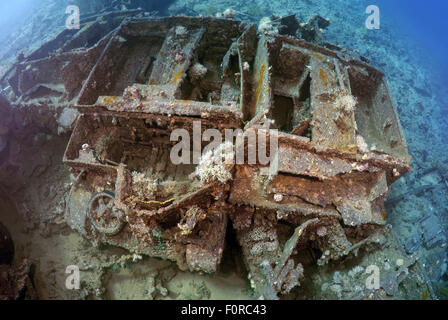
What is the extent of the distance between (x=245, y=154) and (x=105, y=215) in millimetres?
2898

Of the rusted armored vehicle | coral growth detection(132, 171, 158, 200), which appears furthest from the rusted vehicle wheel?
coral growth detection(132, 171, 158, 200)

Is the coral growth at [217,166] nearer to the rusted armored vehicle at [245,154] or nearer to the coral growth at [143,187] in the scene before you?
the rusted armored vehicle at [245,154]

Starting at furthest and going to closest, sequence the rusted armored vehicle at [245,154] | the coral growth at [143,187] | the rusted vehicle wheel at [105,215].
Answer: the rusted vehicle wheel at [105,215] → the rusted armored vehicle at [245,154] → the coral growth at [143,187]

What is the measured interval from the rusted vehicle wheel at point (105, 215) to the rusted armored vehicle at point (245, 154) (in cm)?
2

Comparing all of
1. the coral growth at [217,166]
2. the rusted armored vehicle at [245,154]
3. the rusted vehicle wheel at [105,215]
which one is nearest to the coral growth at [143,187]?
the rusted armored vehicle at [245,154]

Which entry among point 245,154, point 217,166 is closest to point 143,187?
point 217,166

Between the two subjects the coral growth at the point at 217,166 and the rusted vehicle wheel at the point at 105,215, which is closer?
the coral growth at the point at 217,166

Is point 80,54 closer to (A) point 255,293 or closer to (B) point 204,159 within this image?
(B) point 204,159

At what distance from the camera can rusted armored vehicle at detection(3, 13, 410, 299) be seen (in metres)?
4.05

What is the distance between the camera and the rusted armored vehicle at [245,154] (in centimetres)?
405

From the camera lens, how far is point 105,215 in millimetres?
4551

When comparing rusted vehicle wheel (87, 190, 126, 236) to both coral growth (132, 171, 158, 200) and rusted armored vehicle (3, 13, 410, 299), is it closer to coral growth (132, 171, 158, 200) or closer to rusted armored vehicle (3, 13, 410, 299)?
rusted armored vehicle (3, 13, 410, 299)

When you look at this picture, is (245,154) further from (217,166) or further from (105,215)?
(105,215)
